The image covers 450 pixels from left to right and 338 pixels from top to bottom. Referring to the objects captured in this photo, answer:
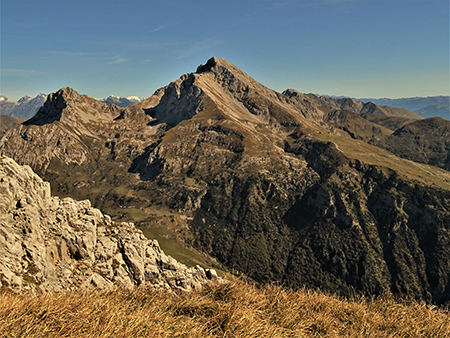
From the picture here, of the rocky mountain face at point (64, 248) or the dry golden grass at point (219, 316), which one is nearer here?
the dry golden grass at point (219, 316)

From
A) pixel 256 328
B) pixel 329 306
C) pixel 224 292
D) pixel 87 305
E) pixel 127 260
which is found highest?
pixel 87 305

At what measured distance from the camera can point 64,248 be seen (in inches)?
1264

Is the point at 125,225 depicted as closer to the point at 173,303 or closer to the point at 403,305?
the point at 173,303

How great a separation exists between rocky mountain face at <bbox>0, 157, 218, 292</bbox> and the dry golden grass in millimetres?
11485

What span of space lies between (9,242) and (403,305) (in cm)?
3311

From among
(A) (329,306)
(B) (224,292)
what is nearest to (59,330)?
(B) (224,292)

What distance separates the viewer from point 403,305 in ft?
49.7

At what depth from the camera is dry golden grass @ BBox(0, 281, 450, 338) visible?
25.6 feet

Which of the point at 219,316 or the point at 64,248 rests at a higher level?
the point at 219,316

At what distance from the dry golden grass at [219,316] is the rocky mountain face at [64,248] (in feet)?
37.7

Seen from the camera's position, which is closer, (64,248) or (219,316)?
(219,316)

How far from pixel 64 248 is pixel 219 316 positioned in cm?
2970

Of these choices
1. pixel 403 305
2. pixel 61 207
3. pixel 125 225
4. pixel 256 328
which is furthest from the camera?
pixel 125 225

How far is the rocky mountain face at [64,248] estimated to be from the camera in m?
26.6
